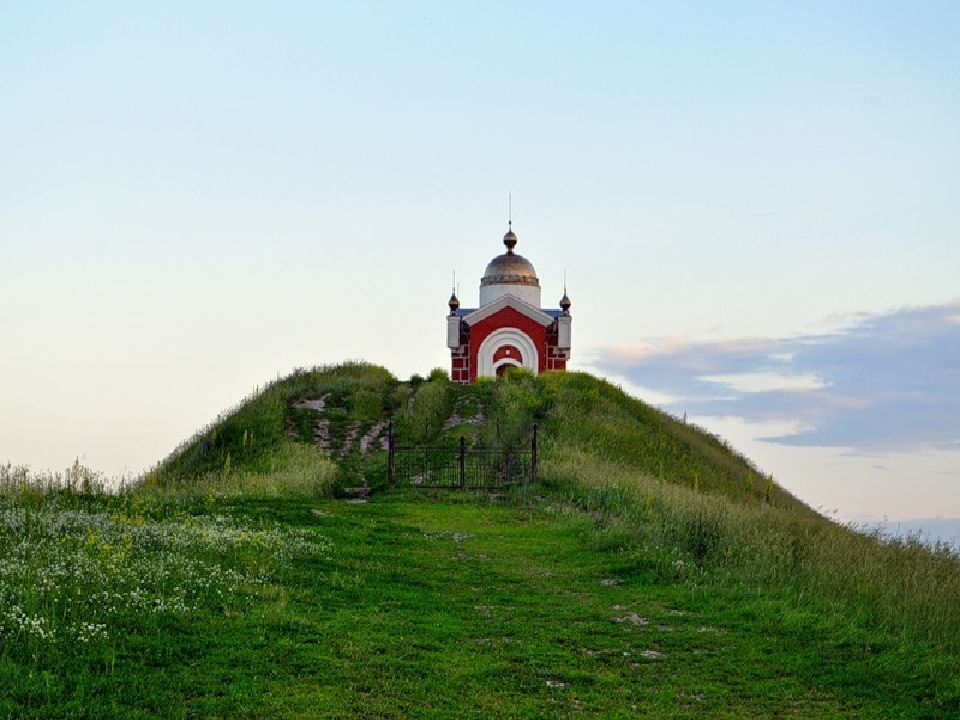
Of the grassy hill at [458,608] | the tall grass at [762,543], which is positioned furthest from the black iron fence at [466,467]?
the grassy hill at [458,608]

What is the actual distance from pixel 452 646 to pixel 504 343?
4005 centimetres

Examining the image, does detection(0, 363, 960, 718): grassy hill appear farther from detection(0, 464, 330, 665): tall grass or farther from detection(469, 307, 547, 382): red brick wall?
detection(469, 307, 547, 382): red brick wall

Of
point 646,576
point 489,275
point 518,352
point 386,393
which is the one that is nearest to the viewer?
point 646,576

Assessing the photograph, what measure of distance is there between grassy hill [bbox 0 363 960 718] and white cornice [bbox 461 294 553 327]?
28228 millimetres

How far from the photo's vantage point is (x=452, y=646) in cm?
1070

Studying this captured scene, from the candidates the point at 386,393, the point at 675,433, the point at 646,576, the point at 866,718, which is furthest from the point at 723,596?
the point at 386,393

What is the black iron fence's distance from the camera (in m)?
25.2

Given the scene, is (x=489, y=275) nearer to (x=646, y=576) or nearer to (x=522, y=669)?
(x=646, y=576)

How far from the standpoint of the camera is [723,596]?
13.1 m

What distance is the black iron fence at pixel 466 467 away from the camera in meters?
25.2

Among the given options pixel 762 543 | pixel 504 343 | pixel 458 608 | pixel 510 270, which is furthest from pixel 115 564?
pixel 510 270

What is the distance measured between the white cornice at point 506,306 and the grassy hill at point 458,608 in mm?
28228

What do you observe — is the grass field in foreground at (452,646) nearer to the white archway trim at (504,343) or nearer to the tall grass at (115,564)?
the tall grass at (115,564)

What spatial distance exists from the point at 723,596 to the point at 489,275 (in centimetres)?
4192
